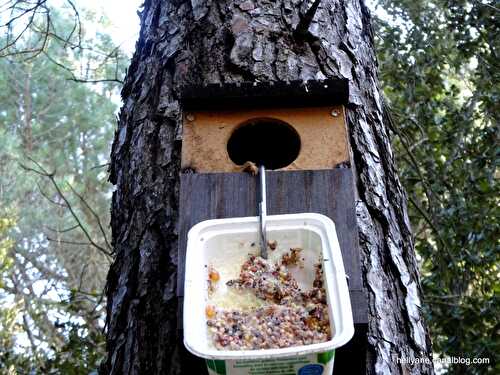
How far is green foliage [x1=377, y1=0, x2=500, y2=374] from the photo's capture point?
3.18 m

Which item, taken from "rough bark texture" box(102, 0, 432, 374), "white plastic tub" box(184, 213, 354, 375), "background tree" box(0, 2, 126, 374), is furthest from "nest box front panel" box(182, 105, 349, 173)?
"background tree" box(0, 2, 126, 374)

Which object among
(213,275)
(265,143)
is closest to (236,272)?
(213,275)

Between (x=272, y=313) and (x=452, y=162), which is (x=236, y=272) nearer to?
(x=272, y=313)

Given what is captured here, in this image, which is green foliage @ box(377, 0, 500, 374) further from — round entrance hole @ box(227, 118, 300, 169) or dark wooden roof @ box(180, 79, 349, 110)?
dark wooden roof @ box(180, 79, 349, 110)

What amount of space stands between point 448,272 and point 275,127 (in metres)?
1.84

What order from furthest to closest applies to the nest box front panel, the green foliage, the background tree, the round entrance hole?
the background tree
the green foliage
the round entrance hole
the nest box front panel

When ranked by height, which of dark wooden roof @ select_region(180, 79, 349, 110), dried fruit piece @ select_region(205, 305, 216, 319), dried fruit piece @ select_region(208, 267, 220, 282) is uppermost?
dark wooden roof @ select_region(180, 79, 349, 110)

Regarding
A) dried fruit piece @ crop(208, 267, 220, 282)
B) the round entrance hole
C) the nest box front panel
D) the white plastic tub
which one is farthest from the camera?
the round entrance hole

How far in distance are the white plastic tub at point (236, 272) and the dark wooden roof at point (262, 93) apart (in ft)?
1.21

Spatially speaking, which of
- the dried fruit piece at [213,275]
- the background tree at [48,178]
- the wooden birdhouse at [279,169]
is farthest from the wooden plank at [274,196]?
the background tree at [48,178]

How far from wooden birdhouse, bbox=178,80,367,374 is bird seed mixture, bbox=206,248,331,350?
96mm

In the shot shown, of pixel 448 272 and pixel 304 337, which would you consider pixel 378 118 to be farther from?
pixel 448 272

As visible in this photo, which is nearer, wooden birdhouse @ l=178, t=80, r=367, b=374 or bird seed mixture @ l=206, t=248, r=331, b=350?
bird seed mixture @ l=206, t=248, r=331, b=350

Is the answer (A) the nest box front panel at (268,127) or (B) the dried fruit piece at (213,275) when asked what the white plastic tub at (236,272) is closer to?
(B) the dried fruit piece at (213,275)
